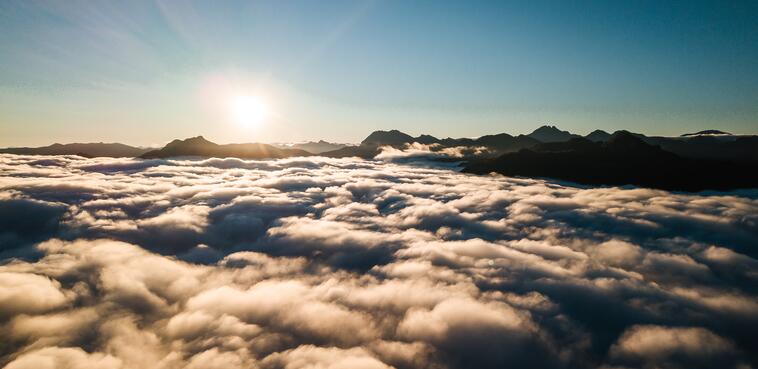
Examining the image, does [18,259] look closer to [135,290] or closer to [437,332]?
[135,290]

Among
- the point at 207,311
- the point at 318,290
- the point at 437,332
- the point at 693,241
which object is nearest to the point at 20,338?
the point at 207,311

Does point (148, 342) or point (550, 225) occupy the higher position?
point (550, 225)

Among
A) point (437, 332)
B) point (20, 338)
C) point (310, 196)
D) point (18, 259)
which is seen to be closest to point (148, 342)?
point (20, 338)

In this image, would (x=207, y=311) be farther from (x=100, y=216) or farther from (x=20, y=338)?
(x=100, y=216)

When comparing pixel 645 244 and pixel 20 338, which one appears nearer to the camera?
pixel 20 338

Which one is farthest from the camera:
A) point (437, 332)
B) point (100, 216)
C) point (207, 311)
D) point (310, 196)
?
point (310, 196)

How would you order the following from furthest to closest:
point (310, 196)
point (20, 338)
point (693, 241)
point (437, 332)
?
point (310, 196), point (693, 241), point (20, 338), point (437, 332)
